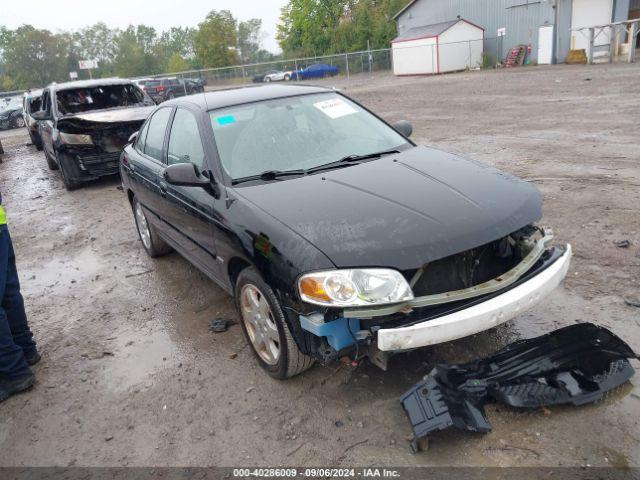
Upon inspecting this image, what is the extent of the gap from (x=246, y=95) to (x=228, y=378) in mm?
2298

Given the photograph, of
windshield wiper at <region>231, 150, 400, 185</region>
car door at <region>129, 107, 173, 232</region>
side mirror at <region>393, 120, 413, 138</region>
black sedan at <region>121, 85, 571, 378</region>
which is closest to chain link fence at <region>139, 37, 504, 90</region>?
car door at <region>129, 107, 173, 232</region>

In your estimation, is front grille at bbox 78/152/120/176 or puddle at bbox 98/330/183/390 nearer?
puddle at bbox 98/330/183/390

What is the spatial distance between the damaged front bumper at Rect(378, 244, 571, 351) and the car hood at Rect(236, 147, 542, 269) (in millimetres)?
303

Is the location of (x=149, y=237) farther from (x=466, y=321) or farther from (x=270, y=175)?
(x=466, y=321)

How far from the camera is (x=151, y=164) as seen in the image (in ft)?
15.3

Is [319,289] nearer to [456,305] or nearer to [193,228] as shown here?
[456,305]

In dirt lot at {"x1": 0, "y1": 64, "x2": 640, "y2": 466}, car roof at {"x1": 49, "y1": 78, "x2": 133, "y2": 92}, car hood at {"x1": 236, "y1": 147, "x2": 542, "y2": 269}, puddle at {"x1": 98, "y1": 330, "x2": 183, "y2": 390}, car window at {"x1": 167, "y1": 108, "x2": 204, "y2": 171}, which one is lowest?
puddle at {"x1": 98, "y1": 330, "x2": 183, "y2": 390}

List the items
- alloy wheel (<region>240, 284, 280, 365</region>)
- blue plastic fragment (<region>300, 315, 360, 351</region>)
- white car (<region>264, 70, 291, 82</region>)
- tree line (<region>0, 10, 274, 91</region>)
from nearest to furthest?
1. blue plastic fragment (<region>300, 315, 360, 351</region>)
2. alloy wheel (<region>240, 284, 280, 365</region>)
3. white car (<region>264, 70, 291, 82</region>)
4. tree line (<region>0, 10, 274, 91</region>)

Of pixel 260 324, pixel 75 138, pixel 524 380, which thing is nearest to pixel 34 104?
pixel 75 138

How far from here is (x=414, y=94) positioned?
20531mm

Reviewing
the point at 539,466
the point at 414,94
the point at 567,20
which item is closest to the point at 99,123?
the point at 539,466

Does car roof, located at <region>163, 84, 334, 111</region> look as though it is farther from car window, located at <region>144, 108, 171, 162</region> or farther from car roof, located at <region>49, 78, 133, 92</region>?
car roof, located at <region>49, 78, 133, 92</region>

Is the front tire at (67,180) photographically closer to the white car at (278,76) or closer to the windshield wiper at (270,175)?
the windshield wiper at (270,175)

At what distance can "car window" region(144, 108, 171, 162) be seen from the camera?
457 cm
